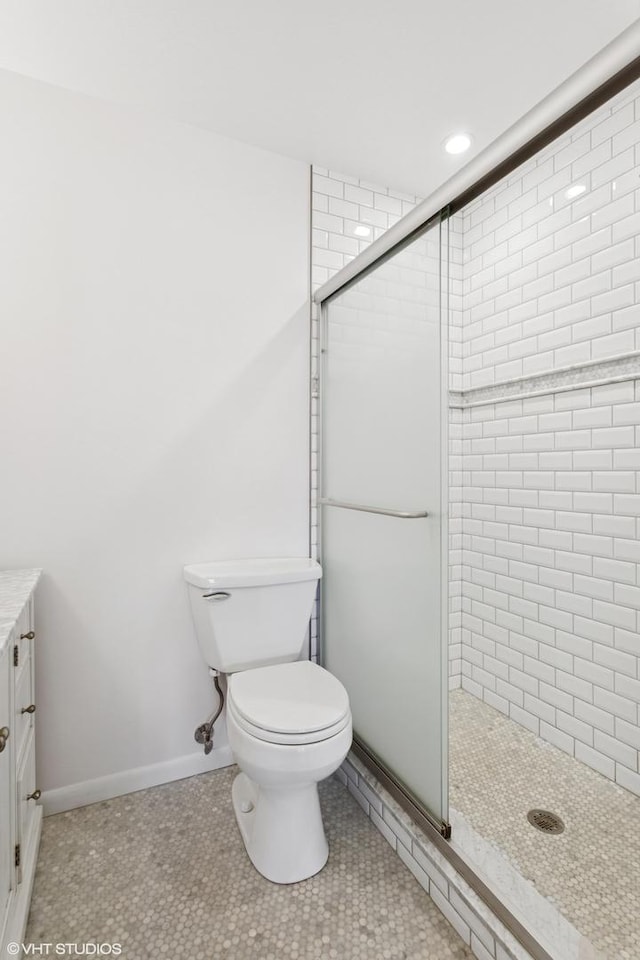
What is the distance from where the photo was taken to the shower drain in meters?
1.47

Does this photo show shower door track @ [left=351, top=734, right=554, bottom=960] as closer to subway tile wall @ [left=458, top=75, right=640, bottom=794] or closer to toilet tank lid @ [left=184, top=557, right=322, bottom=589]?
toilet tank lid @ [left=184, top=557, right=322, bottom=589]

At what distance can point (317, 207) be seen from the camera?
2.02m

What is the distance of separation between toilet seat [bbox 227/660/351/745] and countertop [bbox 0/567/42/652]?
65cm

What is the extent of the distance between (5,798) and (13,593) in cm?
47

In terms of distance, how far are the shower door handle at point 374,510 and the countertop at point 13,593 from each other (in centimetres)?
100

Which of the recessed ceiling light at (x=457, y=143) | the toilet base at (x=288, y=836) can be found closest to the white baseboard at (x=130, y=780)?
the toilet base at (x=288, y=836)

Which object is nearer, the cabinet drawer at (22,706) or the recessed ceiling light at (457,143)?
the cabinet drawer at (22,706)

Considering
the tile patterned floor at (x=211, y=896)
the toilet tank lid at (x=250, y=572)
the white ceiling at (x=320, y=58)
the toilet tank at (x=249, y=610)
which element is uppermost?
the white ceiling at (x=320, y=58)

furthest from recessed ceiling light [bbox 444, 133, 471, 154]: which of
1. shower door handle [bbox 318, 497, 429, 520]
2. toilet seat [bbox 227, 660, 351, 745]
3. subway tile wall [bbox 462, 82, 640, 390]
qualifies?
toilet seat [bbox 227, 660, 351, 745]

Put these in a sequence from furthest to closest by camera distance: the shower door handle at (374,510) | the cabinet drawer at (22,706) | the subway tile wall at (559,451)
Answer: the subway tile wall at (559,451) < the shower door handle at (374,510) < the cabinet drawer at (22,706)

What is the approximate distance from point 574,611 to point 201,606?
4.62ft

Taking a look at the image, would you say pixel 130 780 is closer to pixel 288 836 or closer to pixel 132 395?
pixel 288 836

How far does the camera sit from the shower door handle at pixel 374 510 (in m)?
1.38

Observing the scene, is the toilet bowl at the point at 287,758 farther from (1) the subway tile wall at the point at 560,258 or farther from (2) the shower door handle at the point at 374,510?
(1) the subway tile wall at the point at 560,258
